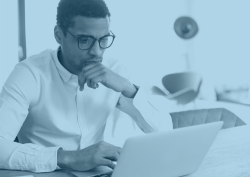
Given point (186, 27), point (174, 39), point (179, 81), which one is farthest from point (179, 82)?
point (174, 39)

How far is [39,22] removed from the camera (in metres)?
3.94

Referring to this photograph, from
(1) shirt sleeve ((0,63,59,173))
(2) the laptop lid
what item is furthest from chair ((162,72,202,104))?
(2) the laptop lid

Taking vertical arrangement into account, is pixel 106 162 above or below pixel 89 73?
below

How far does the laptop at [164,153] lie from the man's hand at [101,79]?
37 centimetres

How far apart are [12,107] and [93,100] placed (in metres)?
0.39

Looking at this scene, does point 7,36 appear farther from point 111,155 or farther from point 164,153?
point 164,153

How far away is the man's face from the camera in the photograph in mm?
1173

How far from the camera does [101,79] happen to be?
1170 mm

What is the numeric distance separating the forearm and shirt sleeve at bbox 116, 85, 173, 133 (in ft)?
1.65

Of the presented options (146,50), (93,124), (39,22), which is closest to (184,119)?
(93,124)

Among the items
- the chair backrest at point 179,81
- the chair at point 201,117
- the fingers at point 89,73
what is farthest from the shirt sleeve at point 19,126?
the chair backrest at point 179,81

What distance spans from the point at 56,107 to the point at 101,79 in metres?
0.25

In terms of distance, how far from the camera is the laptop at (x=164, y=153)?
74 centimetres

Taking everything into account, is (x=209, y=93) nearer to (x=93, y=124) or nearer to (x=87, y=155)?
(x=93, y=124)
